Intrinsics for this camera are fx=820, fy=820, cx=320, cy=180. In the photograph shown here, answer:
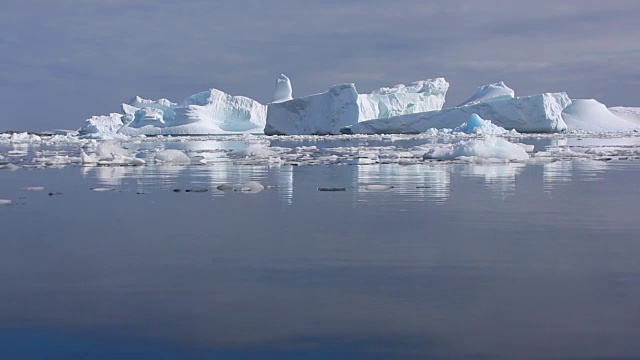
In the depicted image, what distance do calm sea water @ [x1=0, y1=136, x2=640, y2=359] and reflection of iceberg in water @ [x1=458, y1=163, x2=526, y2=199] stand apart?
641 mm

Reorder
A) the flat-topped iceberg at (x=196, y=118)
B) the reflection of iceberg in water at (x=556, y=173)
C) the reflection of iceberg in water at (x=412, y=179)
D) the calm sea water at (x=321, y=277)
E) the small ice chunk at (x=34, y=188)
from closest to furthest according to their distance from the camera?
the calm sea water at (x=321, y=277), the reflection of iceberg in water at (x=412, y=179), the small ice chunk at (x=34, y=188), the reflection of iceberg in water at (x=556, y=173), the flat-topped iceberg at (x=196, y=118)

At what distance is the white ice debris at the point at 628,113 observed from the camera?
55.8 metres

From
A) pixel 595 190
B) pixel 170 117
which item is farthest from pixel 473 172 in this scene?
pixel 170 117

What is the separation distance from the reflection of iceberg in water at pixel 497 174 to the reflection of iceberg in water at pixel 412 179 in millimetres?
322

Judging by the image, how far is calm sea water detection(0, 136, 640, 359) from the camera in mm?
2887

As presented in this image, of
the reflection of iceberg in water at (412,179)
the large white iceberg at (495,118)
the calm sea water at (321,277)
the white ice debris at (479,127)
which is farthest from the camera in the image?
the large white iceberg at (495,118)

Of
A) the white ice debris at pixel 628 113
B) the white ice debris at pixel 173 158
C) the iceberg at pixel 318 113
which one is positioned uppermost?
the white ice debris at pixel 628 113

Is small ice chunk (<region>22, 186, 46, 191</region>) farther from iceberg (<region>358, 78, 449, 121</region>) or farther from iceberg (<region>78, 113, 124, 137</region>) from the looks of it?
iceberg (<region>78, 113, 124, 137</region>)

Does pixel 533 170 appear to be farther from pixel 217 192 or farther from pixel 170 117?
pixel 170 117

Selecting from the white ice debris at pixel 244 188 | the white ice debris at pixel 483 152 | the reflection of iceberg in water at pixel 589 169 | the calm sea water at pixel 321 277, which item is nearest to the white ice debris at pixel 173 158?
the white ice debris at pixel 483 152

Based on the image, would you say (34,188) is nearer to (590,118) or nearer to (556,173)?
(556,173)

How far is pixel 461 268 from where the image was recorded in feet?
13.5

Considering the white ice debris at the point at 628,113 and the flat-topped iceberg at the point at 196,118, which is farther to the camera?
the white ice debris at the point at 628,113

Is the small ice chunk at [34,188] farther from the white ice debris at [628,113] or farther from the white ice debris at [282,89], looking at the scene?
the white ice debris at [628,113]
